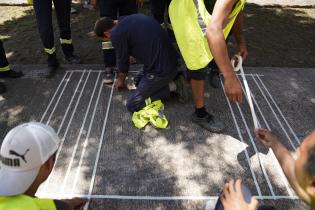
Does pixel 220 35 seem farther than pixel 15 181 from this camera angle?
Yes

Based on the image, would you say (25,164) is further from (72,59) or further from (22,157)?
(72,59)

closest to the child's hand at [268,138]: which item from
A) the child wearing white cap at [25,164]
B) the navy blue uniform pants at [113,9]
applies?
the child wearing white cap at [25,164]

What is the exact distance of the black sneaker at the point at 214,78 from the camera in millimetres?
4659

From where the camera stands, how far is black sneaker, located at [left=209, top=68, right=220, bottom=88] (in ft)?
15.3

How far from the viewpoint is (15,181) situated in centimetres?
181

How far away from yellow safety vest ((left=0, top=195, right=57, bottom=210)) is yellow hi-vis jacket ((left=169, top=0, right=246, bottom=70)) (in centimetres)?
197

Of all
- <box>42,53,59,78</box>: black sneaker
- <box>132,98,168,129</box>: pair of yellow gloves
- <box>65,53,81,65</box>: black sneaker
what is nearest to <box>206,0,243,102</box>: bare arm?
<box>132,98,168,129</box>: pair of yellow gloves

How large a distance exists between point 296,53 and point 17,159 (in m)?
5.04

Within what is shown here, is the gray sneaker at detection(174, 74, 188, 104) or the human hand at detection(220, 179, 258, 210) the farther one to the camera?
the gray sneaker at detection(174, 74, 188, 104)

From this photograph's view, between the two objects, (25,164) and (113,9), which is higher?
(25,164)

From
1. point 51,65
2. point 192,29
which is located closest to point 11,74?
point 51,65

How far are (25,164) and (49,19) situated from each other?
3175mm

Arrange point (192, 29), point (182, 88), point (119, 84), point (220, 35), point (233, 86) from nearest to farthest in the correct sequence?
point (220, 35)
point (233, 86)
point (192, 29)
point (182, 88)
point (119, 84)

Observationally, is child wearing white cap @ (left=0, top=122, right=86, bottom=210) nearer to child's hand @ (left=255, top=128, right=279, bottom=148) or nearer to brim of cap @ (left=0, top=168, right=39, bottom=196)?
brim of cap @ (left=0, top=168, right=39, bottom=196)
